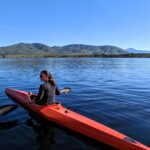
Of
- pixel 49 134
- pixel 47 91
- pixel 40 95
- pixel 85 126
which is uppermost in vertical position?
pixel 47 91

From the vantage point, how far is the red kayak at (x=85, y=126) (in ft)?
29.3

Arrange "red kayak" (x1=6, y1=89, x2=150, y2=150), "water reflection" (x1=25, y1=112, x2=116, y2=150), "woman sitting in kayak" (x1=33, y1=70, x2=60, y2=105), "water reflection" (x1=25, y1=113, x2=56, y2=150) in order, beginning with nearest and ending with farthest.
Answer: "red kayak" (x1=6, y1=89, x2=150, y2=150) < "water reflection" (x1=25, y1=112, x2=116, y2=150) < "water reflection" (x1=25, y1=113, x2=56, y2=150) < "woman sitting in kayak" (x1=33, y1=70, x2=60, y2=105)

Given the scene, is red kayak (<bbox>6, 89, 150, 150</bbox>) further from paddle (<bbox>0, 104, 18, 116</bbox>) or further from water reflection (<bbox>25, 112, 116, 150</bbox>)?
paddle (<bbox>0, 104, 18, 116</bbox>)

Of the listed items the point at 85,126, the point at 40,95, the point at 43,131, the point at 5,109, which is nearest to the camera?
the point at 85,126

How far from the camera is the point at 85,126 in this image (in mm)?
10289

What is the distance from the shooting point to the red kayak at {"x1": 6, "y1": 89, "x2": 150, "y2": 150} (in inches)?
352

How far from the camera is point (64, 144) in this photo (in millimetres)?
9883

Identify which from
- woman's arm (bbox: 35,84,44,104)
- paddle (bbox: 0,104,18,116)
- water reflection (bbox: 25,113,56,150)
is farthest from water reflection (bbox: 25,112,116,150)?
paddle (bbox: 0,104,18,116)

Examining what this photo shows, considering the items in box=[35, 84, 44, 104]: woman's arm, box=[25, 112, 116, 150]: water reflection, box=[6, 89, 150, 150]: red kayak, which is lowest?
box=[25, 112, 116, 150]: water reflection

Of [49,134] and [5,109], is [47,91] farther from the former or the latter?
[5,109]

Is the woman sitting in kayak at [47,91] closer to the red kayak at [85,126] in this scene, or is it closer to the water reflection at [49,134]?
the red kayak at [85,126]

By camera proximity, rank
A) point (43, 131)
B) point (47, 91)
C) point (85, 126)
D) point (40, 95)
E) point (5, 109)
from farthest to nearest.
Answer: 1. point (5, 109)
2. point (40, 95)
3. point (47, 91)
4. point (43, 131)
5. point (85, 126)

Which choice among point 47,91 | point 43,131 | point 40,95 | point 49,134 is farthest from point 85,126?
point 40,95

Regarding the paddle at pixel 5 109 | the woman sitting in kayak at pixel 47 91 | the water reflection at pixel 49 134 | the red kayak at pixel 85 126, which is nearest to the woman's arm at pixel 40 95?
the woman sitting in kayak at pixel 47 91
